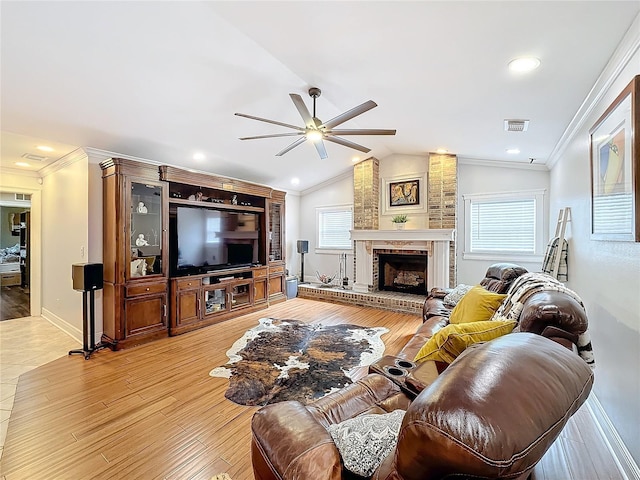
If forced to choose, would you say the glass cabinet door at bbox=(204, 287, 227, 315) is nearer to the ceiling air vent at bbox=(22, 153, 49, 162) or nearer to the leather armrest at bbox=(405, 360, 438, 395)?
the ceiling air vent at bbox=(22, 153, 49, 162)

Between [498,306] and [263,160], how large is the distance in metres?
4.18

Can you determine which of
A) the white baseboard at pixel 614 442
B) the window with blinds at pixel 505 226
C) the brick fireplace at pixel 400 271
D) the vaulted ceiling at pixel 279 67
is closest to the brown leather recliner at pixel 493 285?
the white baseboard at pixel 614 442

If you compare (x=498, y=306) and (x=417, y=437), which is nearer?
(x=417, y=437)

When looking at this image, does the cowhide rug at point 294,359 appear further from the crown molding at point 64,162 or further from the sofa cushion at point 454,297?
the crown molding at point 64,162

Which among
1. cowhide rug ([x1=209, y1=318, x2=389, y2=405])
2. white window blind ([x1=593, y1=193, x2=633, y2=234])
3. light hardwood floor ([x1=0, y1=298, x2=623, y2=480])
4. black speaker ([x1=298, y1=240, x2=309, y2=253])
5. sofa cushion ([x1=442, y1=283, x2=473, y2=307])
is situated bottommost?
light hardwood floor ([x1=0, y1=298, x2=623, y2=480])

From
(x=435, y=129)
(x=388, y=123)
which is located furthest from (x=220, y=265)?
(x=435, y=129)

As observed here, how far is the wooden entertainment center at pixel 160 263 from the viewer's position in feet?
11.9

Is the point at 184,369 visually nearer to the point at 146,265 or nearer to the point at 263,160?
the point at 146,265

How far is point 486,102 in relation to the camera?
114 inches

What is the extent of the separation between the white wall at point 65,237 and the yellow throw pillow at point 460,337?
4150 mm

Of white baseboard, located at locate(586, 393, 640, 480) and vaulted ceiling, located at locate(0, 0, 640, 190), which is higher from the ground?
vaulted ceiling, located at locate(0, 0, 640, 190)

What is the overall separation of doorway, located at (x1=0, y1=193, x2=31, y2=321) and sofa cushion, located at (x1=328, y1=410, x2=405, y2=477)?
6427mm

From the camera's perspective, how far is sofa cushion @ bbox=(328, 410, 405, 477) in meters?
0.94

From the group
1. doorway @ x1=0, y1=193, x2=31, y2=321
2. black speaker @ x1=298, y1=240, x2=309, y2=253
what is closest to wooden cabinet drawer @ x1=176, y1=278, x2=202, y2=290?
black speaker @ x1=298, y1=240, x2=309, y2=253
